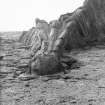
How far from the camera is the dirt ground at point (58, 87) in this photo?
11336mm

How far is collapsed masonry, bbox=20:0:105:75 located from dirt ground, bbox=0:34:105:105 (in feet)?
5.66

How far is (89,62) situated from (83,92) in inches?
243

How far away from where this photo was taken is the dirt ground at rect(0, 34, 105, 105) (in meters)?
11.3

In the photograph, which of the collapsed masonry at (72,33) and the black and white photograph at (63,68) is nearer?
the black and white photograph at (63,68)

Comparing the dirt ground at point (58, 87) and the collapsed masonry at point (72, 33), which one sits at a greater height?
the collapsed masonry at point (72, 33)

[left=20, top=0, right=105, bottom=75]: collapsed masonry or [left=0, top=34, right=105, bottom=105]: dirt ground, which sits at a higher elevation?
[left=20, top=0, right=105, bottom=75]: collapsed masonry

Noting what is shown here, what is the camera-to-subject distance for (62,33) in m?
23.0

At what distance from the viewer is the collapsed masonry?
65.7 feet

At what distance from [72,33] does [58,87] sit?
1156cm

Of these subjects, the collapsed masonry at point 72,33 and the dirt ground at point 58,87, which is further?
the collapsed masonry at point 72,33

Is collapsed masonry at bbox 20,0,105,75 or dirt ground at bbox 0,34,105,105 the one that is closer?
dirt ground at bbox 0,34,105,105

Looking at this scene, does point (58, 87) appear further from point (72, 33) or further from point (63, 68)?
point (72, 33)

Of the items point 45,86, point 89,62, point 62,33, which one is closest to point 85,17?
point 62,33

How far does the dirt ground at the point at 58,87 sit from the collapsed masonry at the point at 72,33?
1727 mm
